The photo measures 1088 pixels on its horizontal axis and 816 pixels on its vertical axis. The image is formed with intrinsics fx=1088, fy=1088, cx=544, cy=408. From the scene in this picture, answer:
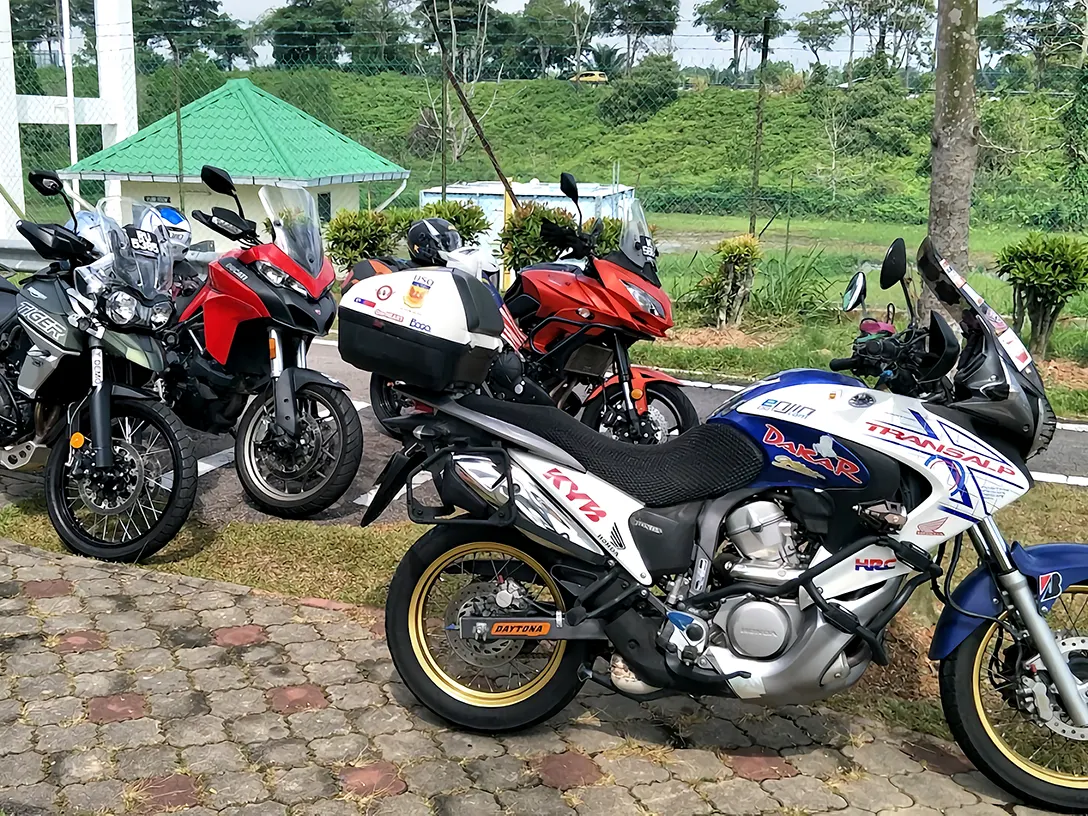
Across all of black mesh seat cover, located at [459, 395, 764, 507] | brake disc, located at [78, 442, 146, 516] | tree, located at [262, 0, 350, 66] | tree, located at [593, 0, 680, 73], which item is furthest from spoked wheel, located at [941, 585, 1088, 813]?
tree, located at [262, 0, 350, 66]

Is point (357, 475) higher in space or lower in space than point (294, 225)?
lower

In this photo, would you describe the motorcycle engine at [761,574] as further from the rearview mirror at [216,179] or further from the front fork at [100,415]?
the rearview mirror at [216,179]

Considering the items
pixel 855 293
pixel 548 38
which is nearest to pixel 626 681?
pixel 855 293

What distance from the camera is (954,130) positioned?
16.1 ft

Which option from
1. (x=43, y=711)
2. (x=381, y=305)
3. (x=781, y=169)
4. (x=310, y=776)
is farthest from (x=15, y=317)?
(x=781, y=169)

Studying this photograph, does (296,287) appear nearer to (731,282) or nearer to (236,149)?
(731,282)

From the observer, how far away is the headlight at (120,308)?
15.4ft

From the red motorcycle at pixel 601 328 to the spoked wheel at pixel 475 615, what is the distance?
2465 millimetres

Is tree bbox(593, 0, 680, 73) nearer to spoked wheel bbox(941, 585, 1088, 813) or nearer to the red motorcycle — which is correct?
the red motorcycle

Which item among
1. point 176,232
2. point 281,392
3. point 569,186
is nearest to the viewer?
point 281,392

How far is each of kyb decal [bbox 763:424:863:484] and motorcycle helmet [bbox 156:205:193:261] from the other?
4.21m

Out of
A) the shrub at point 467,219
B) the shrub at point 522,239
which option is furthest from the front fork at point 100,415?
the shrub at point 467,219

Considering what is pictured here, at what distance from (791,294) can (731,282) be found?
0.62m

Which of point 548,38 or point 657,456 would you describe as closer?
point 657,456
